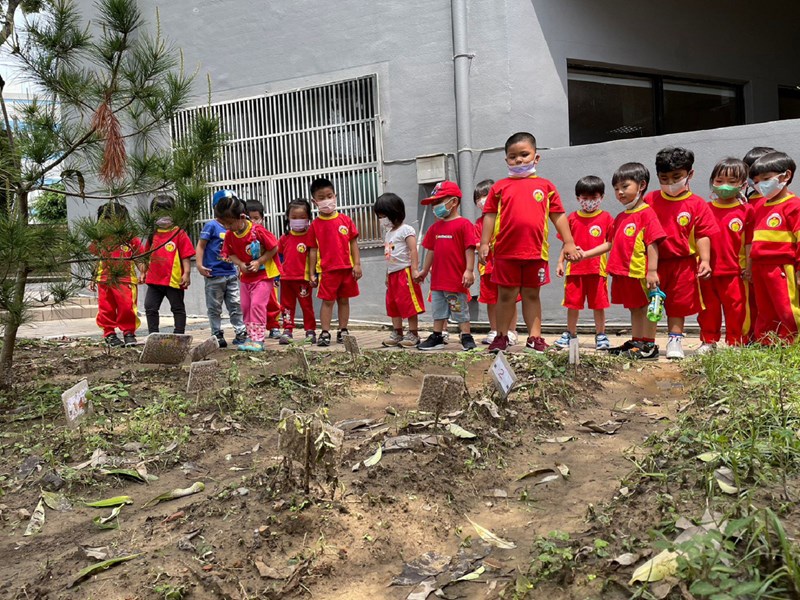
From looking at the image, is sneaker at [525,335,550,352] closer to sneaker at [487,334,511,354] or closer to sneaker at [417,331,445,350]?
sneaker at [487,334,511,354]

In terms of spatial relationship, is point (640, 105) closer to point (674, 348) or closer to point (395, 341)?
point (395, 341)

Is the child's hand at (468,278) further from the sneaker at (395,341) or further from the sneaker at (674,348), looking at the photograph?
the sneaker at (674,348)

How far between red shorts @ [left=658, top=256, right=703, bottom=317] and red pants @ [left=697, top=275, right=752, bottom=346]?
0.43 ft

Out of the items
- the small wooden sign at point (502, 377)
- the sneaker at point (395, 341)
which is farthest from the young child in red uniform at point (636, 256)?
the small wooden sign at point (502, 377)

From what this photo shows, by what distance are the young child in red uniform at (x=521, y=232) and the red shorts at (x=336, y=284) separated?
186 cm

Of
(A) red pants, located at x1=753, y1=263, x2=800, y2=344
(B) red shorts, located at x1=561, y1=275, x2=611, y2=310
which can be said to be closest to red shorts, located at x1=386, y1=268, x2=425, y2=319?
(B) red shorts, located at x1=561, y1=275, x2=611, y2=310

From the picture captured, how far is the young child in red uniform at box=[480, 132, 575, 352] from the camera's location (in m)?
5.78

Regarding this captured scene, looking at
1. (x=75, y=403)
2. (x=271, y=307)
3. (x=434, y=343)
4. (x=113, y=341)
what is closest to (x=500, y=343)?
(x=434, y=343)

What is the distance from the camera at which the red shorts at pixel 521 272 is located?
5.88 m

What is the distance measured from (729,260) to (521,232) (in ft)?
5.06

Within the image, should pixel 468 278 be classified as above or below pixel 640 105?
below

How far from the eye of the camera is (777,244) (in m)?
5.18

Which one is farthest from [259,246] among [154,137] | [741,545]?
[741,545]

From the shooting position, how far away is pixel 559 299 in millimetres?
8219
